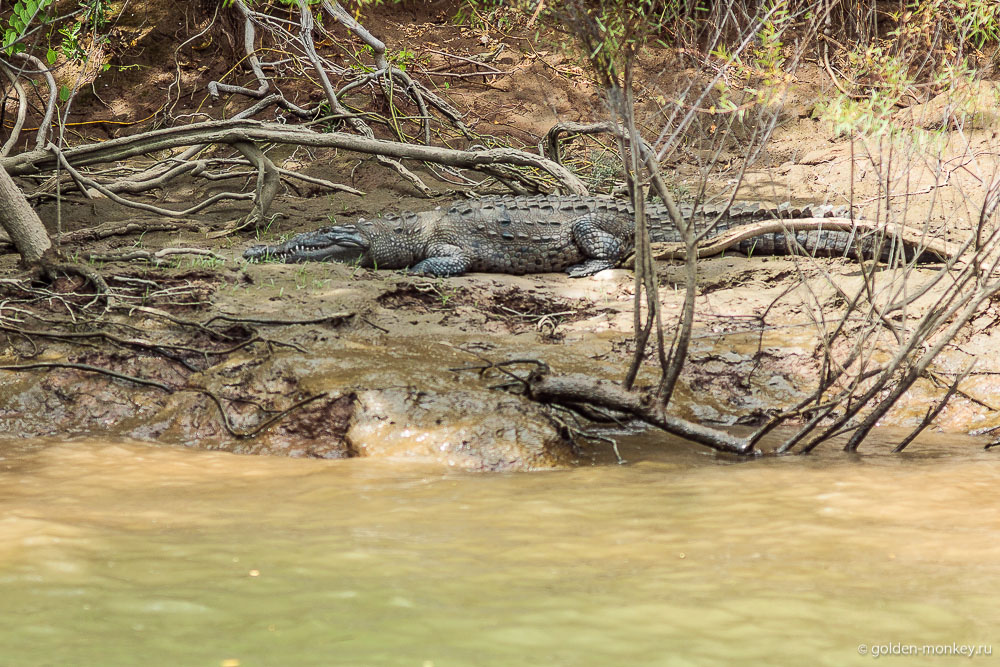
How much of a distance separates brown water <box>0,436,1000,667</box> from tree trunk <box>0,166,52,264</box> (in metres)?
1.82

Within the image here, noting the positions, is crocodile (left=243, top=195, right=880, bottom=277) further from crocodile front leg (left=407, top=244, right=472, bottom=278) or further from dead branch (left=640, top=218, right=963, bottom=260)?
dead branch (left=640, top=218, right=963, bottom=260)

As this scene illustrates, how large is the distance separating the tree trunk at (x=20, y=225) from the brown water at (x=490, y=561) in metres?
1.82

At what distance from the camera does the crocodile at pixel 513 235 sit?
22.7ft

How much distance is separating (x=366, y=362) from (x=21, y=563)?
2203mm

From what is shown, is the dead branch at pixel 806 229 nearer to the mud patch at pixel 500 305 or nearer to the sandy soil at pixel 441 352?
the sandy soil at pixel 441 352

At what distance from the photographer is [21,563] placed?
2.13 m

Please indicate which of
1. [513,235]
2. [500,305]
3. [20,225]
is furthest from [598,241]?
[20,225]

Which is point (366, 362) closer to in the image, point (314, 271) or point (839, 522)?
point (314, 271)

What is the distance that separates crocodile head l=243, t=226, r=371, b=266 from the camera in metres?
6.26

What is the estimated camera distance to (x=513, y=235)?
707 centimetres

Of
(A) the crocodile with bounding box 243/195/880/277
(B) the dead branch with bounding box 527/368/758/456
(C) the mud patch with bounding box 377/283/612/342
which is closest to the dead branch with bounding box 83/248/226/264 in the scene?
(C) the mud patch with bounding box 377/283/612/342

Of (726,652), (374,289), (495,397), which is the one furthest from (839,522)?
(374,289)

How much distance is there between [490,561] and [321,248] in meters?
4.73

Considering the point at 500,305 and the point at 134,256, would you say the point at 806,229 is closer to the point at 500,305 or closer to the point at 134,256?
the point at 500,305
